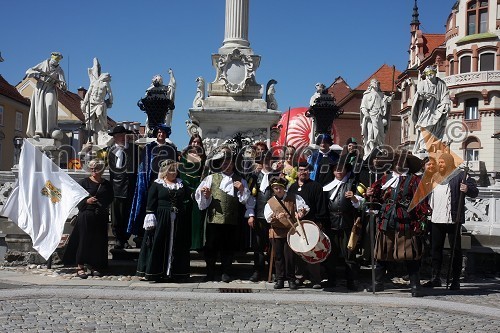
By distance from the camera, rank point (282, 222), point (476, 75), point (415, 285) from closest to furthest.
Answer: point (415, 285) < point (282, 222) < point (476, 75)

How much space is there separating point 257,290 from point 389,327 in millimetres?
2494

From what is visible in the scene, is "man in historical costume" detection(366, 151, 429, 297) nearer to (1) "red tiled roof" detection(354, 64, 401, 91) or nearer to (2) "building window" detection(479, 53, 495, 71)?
(2) "building window" detection(479, 53, 495, 71)

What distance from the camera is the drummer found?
30.1 feet

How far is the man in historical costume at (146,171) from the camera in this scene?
405 inches

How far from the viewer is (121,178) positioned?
10.7 m

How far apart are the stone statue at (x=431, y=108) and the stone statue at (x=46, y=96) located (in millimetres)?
8096

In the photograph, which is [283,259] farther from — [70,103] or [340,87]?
[340,87]

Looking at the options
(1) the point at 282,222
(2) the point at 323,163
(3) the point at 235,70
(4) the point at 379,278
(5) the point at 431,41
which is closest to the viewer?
(1) the point at 282,222

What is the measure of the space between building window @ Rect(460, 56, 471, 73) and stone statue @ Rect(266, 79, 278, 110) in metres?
35.1

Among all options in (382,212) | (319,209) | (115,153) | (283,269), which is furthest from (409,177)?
(115,153)

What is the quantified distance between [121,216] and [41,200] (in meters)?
1.29

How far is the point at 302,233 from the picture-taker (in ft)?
29.6

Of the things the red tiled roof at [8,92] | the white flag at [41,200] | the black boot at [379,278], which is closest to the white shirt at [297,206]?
the black boot at [379,278]

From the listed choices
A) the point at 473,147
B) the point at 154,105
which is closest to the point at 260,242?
the point at 154,105
